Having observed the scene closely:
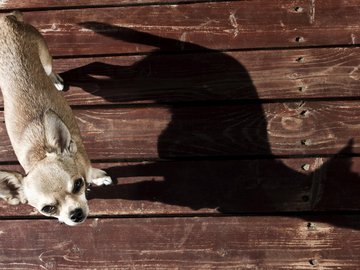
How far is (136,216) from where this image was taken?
2.80 meters

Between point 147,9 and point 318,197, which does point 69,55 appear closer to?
point 147,9

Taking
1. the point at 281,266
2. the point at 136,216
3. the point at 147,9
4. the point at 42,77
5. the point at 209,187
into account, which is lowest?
the point at 281,266

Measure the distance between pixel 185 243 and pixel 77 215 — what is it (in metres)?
0.67

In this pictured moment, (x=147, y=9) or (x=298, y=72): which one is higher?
(x=147, y=9)

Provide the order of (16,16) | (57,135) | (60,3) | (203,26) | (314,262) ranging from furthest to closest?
(60,3), (203,26), (16,16), (314,262), (57,135)

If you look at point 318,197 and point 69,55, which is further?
point 69,55

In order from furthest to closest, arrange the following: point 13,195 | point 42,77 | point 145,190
A: 1. point 145,190
2. point 42,77
3. point 13,195

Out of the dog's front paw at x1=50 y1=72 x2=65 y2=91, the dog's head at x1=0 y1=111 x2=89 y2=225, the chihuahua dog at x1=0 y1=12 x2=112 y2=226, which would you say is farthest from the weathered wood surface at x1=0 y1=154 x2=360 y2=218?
the dog's front paw at x1=50 y1=72 x2=65 y2=91

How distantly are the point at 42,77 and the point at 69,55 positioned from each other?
1.33 ft

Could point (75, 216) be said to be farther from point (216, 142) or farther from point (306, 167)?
point (306, 167)

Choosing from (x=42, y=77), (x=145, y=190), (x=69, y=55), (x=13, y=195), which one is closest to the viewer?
(x=13, y=195)

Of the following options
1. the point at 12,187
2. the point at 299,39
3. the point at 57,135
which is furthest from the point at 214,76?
the point at 12,187

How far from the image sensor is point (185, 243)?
9.04 ft

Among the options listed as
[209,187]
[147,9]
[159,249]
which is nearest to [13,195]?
[159,249]
